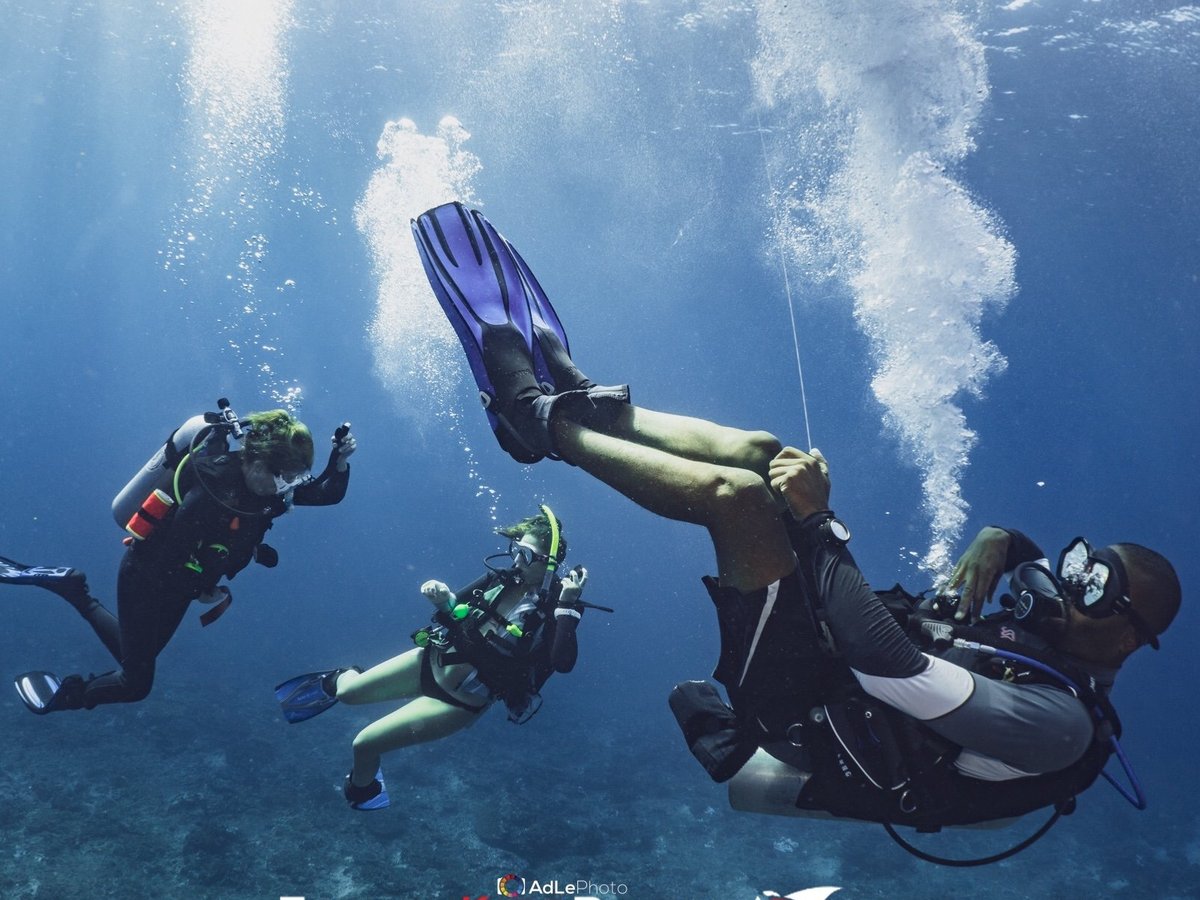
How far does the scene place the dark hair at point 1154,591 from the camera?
105 inches

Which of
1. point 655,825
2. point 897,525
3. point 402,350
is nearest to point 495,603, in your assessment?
point 655,825

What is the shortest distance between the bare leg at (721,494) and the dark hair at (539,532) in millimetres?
3492

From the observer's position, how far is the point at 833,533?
2.42 metres

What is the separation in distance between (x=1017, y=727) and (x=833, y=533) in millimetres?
979

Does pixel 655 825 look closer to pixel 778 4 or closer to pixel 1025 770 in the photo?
pixel 1025 770

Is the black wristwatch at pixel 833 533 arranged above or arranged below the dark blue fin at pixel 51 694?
above

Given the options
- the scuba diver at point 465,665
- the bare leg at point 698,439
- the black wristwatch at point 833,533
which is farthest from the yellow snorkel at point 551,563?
the black wristwatch at point 833,533

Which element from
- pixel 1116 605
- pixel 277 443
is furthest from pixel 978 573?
pixel 277 443

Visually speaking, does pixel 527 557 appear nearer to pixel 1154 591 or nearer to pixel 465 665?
pixel 465 665

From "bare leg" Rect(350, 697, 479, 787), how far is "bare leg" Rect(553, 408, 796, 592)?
378cm

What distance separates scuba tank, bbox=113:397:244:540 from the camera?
506 cm

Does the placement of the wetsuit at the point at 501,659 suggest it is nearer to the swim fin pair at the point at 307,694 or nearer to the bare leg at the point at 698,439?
the swim fin pair at the point at 307,694

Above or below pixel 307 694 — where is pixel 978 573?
above

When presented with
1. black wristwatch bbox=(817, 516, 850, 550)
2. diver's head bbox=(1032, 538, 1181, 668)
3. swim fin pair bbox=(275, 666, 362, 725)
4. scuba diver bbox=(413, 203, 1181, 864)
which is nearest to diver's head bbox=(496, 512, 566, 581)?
swim fin pair bbox=(275, 666, 362, 725)
